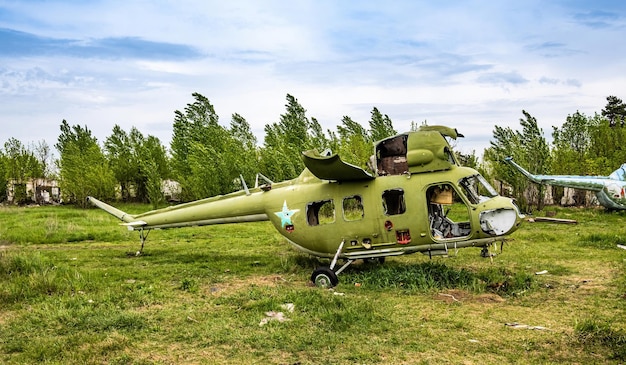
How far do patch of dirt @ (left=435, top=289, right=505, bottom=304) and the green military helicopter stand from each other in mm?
1076

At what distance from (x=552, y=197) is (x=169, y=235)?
25.6 meters

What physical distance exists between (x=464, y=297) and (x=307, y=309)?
122 inches

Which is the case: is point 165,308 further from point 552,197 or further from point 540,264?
point 552,197

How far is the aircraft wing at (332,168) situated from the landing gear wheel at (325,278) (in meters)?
1.99

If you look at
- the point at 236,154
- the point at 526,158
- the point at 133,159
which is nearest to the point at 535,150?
the point at 526,158

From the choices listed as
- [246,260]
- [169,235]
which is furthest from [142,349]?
[169,235]

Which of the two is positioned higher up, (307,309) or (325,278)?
(325,278)

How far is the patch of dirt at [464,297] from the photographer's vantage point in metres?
9.32

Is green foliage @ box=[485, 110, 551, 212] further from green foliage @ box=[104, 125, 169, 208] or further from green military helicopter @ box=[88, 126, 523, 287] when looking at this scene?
green foliage @ box=[104, 125, 169, 208]

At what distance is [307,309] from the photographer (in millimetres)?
8578

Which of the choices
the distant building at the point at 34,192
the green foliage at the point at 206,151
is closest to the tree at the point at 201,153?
the green foliage at the point at 206,151

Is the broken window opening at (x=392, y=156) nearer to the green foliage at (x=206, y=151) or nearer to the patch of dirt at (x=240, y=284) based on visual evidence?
the patch of dirt at (x=240, y=284)

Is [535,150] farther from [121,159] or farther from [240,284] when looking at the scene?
[121,159]

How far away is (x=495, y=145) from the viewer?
1304 inches
